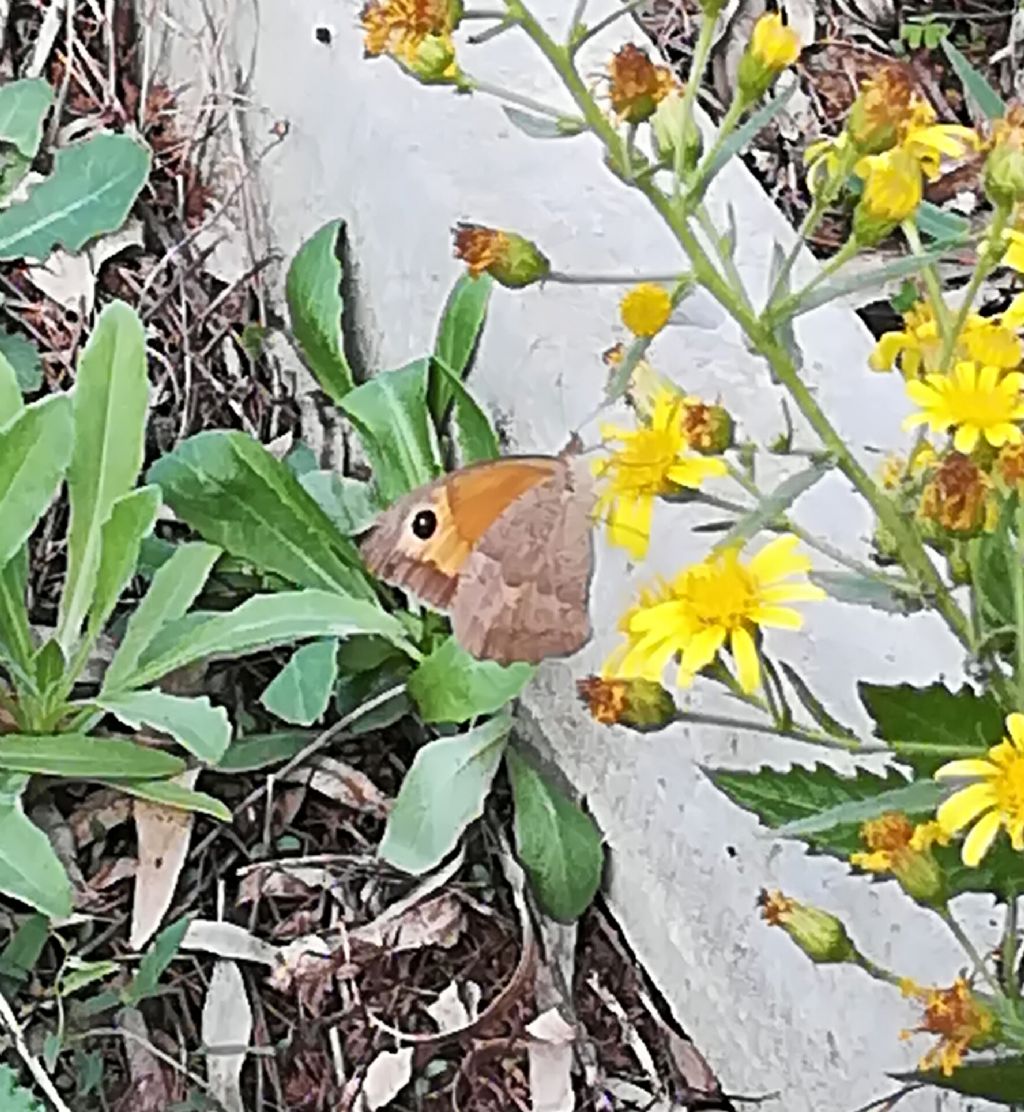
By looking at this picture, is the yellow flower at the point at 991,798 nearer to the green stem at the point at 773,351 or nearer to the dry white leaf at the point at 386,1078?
the green stem at the point at 773,351

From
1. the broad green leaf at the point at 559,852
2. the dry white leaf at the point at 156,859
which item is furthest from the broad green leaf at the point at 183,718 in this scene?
the broad green leaf at the point at 559,852

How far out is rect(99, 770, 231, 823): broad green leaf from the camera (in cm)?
135

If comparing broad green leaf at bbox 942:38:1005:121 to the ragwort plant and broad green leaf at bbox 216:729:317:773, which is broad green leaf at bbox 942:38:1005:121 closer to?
the ragwort plant

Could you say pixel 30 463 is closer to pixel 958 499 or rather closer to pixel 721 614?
pixel 721 614

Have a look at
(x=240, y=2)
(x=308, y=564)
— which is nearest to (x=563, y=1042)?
(x=308, y=564)

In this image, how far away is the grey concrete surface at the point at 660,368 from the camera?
4.05ft

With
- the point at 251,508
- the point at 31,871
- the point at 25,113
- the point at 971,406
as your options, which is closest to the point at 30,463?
the point at 251,508

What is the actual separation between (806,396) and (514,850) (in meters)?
0.70

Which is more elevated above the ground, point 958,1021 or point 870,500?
point 870,500

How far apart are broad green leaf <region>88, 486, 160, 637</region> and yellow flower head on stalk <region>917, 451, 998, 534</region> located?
72 cm

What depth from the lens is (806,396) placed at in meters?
0.87

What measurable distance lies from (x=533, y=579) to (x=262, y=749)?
0.31 m

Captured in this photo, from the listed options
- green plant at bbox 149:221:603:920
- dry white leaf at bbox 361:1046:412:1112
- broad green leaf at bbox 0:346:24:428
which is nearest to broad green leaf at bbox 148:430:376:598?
green plant at bbox 149:221:603:920

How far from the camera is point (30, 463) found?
1.38 metres
